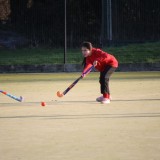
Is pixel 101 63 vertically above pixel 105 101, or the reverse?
pixel 101 63

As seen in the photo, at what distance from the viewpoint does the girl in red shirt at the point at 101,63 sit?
34.3ft

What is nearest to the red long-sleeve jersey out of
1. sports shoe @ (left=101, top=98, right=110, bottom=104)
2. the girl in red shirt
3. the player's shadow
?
the girl in red shirt

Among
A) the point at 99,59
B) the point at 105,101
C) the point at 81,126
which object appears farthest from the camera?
the point at 99,59

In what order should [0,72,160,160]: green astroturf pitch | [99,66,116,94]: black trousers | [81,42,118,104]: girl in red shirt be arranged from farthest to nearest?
1. [99,66,116,94]: black trousers
2. [81,42,118,104]: girl in red shirt
3. [0,72,160,160]: green astroturf pitch

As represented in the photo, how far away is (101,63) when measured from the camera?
35.2 ft

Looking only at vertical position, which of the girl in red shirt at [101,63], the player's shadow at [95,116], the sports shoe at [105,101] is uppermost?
the girl in red shirt at [101,63]

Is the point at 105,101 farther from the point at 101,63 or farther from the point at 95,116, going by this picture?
the point at 95,116

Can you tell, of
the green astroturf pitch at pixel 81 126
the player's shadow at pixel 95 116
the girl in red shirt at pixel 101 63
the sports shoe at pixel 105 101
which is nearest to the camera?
the green astroturf pitch at pixel 81 126

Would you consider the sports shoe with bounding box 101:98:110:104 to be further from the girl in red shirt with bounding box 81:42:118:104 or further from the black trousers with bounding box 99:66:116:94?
the black trousers with bounding box 99:66:116:94

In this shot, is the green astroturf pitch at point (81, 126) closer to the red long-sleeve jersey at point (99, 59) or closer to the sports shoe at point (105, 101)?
the sports shoe at point (105, 101)

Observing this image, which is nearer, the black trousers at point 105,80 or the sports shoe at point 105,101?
the sports shoe at point 105,101

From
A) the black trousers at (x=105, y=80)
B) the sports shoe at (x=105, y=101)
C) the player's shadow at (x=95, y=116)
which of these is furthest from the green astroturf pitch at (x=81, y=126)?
the black trousers at (x=105, y=80)

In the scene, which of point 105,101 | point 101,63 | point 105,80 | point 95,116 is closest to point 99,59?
point 101,63

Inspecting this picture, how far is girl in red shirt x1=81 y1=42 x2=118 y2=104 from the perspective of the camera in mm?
10445
